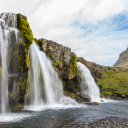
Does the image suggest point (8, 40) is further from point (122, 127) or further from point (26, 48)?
point (122, 127)

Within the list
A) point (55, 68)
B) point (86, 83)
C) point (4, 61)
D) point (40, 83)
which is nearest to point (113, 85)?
point (86, 83)

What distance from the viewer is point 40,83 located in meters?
23.6

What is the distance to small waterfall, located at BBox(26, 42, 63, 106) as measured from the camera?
21.9m

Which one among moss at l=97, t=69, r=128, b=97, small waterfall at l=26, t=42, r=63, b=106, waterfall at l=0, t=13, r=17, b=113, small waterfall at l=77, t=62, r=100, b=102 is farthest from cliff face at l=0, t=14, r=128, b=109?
small waterfall at l=26, t=42, r=63, b=106

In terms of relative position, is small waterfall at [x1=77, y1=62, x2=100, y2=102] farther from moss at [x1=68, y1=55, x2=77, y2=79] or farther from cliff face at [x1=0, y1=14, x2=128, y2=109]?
moss at [x1=68, y1=55, x2=77, y2=79]

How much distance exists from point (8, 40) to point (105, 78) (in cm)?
4897

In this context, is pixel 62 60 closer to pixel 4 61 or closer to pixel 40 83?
pixel 40 83

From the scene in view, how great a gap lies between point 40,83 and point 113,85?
36.3 metres

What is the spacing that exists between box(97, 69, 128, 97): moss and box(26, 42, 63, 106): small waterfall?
89.3 feet

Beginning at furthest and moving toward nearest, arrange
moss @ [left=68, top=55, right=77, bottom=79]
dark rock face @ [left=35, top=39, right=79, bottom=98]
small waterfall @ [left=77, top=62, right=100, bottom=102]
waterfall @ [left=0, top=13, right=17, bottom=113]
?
small waterfall @ [left=77, top=62, right=100, bottom=102]
moss @ [left=68, top=55, right=77, bottom=79]
dark rock face @ [left=35, top=39, right=79, bottom=98]
waterfall @ [left=0, top=13, right=17, bottom=113]

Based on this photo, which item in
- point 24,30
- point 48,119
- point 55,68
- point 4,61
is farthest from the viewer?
point 55,68

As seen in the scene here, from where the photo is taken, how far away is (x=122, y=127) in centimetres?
1083

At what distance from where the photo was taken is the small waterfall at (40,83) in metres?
21.9

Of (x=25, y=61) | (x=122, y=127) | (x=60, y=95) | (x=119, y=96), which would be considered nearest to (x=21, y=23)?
(x=25, y=61)
